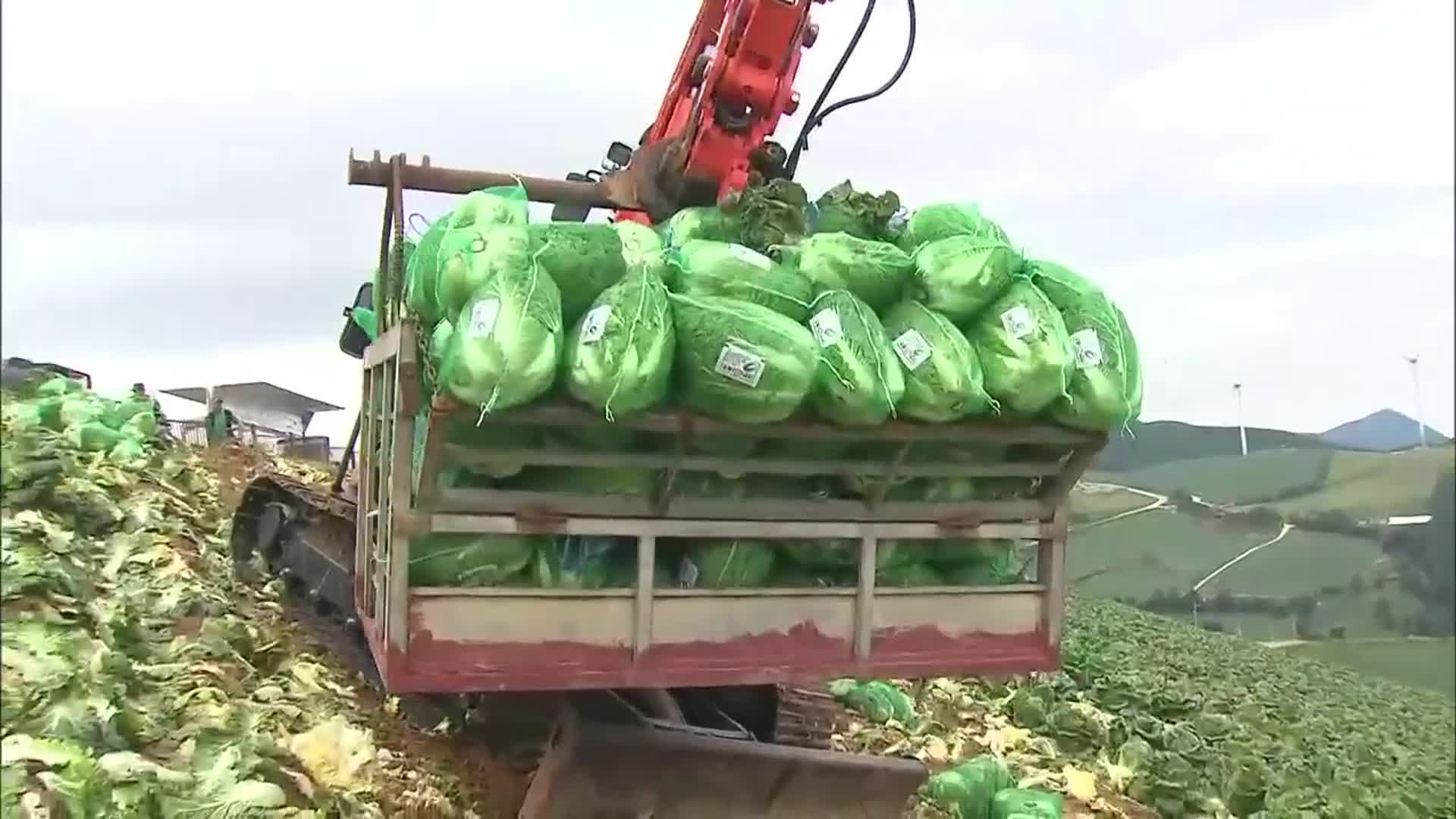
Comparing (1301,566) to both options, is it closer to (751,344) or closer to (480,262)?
(751,344)

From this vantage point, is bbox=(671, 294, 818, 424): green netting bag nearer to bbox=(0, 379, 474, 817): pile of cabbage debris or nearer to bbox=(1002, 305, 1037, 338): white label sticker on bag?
bbox=(1002, 305, 1037, 338): white label sticker on bag

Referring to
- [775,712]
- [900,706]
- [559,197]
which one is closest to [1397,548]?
[900,706]

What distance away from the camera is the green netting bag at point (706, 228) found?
399 centimetres


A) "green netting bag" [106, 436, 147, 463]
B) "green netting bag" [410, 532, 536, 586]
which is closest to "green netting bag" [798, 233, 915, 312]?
"green netting bag" [410, 532, 536, 586]

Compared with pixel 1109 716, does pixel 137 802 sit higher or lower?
higher

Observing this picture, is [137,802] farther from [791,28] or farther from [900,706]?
[900,706]

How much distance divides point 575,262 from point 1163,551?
26.4 ft

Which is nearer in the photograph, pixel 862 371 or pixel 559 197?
pixel 862 371

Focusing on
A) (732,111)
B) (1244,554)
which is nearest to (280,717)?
(732,111)

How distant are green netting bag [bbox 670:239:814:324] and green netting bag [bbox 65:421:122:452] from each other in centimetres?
432

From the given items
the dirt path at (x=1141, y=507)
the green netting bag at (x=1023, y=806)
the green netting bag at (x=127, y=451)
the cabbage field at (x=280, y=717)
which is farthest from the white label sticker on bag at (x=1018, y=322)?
the green netting bag at (x=127, y=451)

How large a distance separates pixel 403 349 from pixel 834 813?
6.91 ft

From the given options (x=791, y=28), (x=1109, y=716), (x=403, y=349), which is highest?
(x=791, y=28)

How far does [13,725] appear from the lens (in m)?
3.49
